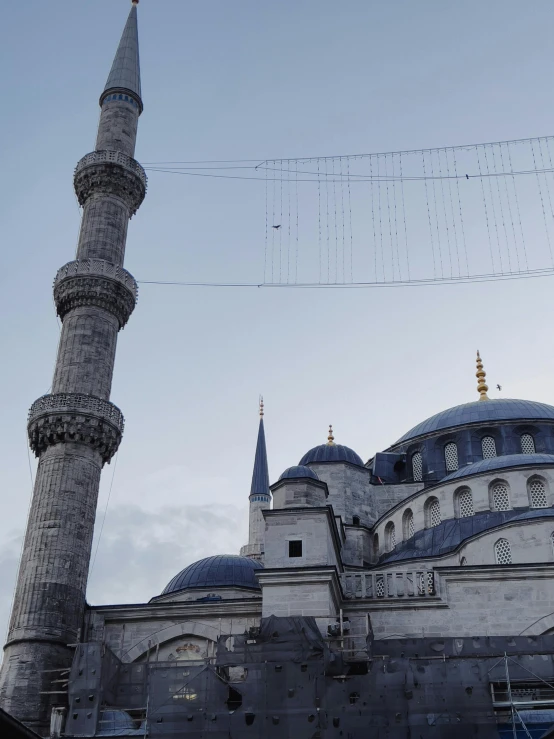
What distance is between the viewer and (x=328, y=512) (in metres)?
15.9

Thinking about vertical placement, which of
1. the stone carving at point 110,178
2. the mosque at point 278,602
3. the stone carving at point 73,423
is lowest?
the mosque at point 278,602

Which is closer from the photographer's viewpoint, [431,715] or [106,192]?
[431,715]

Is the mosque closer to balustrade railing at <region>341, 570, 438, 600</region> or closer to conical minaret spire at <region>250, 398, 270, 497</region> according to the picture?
balustrade railing at <region>341, 570, 438, 600</region>

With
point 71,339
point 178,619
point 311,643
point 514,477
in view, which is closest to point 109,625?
point 178,619

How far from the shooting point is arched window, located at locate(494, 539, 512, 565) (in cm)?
1642

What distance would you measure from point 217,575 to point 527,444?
8.77 metres

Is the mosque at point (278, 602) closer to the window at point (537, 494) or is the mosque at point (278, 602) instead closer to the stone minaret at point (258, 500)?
the window at point (537, 494)

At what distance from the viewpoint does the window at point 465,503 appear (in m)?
19.0

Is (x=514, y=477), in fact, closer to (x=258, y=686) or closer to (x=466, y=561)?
(x=466, y=561)

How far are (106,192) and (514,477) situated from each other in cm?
1122

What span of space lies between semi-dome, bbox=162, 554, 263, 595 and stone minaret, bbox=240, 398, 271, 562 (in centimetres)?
798

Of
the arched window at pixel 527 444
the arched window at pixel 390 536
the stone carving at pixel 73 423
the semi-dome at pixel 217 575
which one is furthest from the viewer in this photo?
the arched window at pixel 527 444

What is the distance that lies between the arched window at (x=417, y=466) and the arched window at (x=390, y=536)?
2.84 m

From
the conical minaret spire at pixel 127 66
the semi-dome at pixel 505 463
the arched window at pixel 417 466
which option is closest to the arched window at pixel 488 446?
the arched window at pixel 417 466
